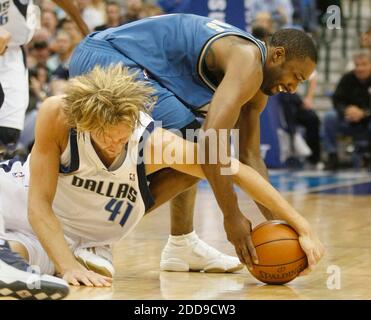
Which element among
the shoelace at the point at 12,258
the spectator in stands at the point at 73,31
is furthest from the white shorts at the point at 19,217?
the spectator in stands at the point at 73,31

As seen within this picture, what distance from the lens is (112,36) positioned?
4.89m

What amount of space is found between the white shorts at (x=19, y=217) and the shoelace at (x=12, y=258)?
9.4 inches

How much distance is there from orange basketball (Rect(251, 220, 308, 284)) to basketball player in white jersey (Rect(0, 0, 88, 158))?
7.99ft

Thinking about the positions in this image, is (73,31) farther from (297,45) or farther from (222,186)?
(222,186)

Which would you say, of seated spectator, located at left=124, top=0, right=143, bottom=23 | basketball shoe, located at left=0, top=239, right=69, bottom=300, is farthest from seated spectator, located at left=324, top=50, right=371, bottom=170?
basketball shoe, located at left=0, top=239, right=69, bottom=300

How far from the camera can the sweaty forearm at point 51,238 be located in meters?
4.07

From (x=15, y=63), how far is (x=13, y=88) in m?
0.19

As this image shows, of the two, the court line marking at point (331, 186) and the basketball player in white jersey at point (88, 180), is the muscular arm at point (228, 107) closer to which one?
the basketball player in white jersey at point (88, 180)

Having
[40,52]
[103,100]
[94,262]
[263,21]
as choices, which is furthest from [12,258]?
[40,52]

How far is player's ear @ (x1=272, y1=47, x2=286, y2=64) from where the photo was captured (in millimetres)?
4492

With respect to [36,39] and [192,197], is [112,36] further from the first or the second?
[36,39]

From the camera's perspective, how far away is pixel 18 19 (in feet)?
20.7

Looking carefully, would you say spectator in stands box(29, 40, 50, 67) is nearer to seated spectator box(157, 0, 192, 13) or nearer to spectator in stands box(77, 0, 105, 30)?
spectator in stands box(77, 0, 105, 30)
